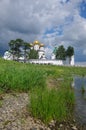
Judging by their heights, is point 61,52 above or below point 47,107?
above

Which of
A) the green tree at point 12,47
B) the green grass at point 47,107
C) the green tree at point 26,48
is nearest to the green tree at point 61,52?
the green tree at point 26,48

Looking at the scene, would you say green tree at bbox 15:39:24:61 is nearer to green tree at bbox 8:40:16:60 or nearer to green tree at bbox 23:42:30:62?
green tree at bbox 8:40:16:60

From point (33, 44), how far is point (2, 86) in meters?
156

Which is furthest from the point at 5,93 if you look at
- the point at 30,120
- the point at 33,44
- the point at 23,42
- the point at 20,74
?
the point at 33,44

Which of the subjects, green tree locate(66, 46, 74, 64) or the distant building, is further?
the distant building

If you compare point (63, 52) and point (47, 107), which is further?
point (63, 52)

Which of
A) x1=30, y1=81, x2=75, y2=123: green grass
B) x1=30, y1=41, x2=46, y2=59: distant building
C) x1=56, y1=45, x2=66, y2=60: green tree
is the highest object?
x1=30, y1=41, x2=46, y2=59: distant building

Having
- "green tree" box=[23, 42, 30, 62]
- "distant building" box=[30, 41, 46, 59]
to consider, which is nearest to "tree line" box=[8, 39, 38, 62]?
"green tree" box=[23, 42, 30, 62]

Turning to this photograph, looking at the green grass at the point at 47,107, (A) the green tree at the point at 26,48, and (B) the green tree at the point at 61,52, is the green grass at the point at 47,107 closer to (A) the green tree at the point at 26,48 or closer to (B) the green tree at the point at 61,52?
(A) the green tree at the point at 26,48

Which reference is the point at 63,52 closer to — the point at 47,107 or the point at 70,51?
the point at 70,51

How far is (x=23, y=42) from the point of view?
466ft

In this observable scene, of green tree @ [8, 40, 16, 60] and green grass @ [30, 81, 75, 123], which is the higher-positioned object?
green tree @ [8, 40, 16, 60]

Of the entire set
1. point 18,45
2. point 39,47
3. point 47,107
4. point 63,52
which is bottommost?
point 47,107

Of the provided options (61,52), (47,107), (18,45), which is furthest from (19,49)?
(47,107)
